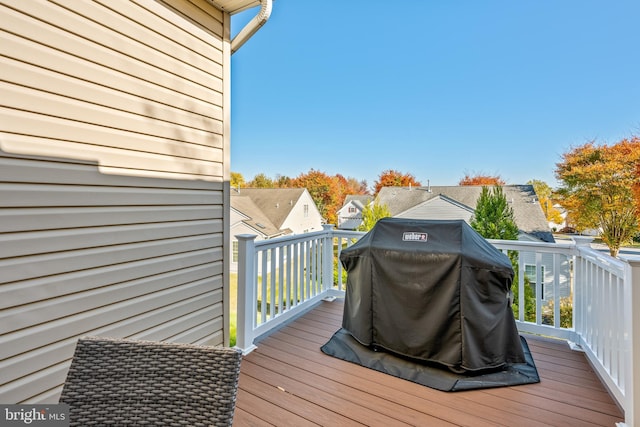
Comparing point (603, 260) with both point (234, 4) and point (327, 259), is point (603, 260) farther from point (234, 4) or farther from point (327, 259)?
point (234, 4)

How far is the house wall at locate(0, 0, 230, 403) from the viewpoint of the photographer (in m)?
1.42

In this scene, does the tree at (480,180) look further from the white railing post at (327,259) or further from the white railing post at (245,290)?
the white railing post at (245,290)

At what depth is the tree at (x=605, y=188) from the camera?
39.8 feet

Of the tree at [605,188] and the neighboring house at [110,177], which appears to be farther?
the tree at [605,188]

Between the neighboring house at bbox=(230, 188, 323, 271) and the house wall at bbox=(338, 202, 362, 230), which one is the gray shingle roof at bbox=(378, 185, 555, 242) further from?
the neighboring house at bbox=(230, 188, 323, 271)

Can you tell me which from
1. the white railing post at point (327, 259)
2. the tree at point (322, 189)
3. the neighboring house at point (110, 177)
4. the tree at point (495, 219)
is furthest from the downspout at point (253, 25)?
the tree at point (322, 189)

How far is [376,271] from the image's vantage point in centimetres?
255

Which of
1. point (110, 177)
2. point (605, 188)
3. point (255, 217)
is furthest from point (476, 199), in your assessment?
point (110, 177)

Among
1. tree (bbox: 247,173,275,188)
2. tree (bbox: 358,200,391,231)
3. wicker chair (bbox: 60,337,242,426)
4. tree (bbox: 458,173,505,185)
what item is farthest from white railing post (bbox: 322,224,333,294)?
tree (bbox: 247,173,275,188)

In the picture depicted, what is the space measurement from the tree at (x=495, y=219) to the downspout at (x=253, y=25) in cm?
772

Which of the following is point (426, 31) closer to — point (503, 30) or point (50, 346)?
point (503, 30)

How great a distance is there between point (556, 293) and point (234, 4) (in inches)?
149

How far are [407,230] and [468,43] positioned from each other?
1421 cm

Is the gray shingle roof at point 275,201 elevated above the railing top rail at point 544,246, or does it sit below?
above
